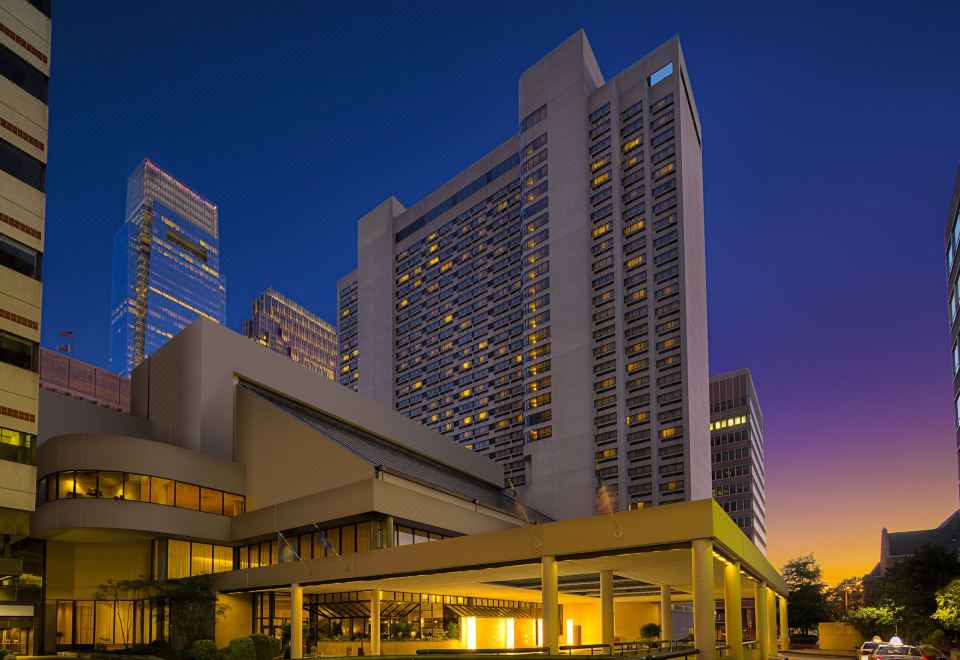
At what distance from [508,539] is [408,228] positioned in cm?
12032

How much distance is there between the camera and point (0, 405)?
37156 mm

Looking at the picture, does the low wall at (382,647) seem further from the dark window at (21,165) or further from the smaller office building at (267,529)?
the dark window at (21,165)

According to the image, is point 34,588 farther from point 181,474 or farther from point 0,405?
point 0,405

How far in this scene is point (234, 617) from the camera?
5100 cm

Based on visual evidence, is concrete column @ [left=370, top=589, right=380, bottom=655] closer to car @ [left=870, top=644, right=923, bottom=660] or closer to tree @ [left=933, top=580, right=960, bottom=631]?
car @ [left=870, top=644, right=923, bottom=660]

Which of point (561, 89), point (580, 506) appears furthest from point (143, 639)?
point (561, 89)

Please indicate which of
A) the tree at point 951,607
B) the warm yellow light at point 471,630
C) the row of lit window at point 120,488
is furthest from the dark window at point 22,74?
the tree at point 951,607

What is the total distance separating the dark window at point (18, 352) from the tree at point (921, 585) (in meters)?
57.4

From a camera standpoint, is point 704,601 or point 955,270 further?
point 955,270

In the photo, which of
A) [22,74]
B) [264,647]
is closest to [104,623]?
[264,647]

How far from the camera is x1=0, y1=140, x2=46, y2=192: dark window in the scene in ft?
130

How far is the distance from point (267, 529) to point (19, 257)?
912 inches

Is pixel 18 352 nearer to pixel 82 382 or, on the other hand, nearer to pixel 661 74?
pixel 82 382

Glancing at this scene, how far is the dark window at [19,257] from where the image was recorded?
127 ft
